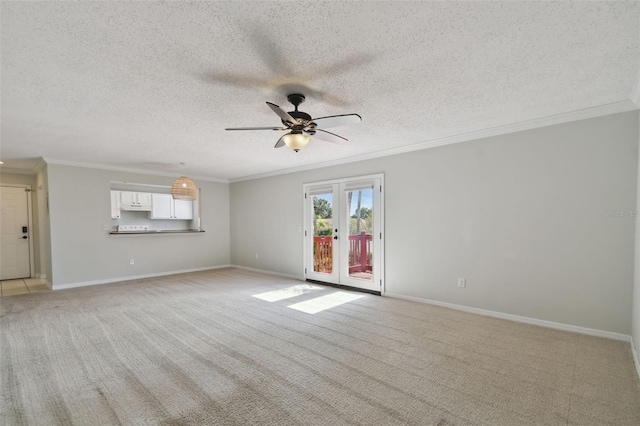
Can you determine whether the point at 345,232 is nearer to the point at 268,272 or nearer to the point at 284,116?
the point at 268,272

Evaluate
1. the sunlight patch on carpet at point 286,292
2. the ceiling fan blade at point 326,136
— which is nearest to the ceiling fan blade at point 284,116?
the ceiling fan blade at point 326,136

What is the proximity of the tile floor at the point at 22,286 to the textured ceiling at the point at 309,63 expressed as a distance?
3.33 m

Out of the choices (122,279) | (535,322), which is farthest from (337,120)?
(122,279)

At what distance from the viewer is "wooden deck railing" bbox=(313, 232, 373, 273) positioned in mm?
5160

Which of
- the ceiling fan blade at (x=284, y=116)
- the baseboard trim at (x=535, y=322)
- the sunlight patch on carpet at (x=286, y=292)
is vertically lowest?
the sunlight patch on carpet at (x=286, y=292)

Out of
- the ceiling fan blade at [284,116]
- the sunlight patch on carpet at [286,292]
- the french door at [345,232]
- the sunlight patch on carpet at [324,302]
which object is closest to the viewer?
the ceiling fan blade at [284,116]

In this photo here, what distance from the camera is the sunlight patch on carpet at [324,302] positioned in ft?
13.5

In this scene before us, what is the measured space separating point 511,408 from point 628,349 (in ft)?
6.23

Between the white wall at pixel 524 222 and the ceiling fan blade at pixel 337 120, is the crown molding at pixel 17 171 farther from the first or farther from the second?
the ceiling fan blade at pixel 337 120

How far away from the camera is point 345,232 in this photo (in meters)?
5.37

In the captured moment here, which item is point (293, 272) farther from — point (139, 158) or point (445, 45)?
point (445, 45)

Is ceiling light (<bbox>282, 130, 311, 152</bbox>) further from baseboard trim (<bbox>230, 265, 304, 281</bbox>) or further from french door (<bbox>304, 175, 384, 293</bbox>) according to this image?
baseboard trim (<bbox>230, 265, 304, 281</bbox>)

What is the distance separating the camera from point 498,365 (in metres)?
2.50

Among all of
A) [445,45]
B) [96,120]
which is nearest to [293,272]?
[96,120]
